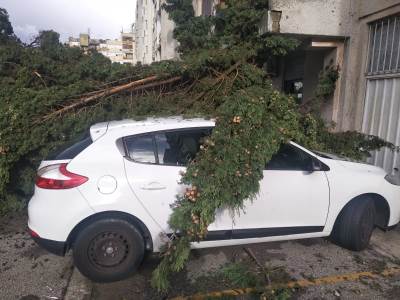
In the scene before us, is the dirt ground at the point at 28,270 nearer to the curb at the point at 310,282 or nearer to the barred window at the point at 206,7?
the curb at the point at 310,282

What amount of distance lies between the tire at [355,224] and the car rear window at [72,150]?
9.72ft

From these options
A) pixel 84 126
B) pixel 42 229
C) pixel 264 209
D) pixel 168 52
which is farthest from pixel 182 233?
pixel 168 52

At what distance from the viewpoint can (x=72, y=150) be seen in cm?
355

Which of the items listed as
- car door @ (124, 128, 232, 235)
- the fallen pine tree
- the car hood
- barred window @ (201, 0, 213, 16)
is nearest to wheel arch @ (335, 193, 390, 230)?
the car hood

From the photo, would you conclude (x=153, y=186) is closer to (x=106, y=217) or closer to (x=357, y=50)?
(x=106, y=217)

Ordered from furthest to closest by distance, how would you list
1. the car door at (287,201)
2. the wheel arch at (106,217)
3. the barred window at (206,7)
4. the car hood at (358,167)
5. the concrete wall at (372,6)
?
the barred window at (206,7) → the concrete wall at (372,6) → the car hood at (358,167) → the car door at (287,201) → the wheel arch at (106,217)

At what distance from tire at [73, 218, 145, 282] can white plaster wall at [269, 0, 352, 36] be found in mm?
5020

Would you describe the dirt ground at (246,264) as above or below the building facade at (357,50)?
below

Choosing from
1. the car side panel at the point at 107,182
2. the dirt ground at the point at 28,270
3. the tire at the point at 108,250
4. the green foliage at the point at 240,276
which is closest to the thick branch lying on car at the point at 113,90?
the dirt ground at the point at 28,270

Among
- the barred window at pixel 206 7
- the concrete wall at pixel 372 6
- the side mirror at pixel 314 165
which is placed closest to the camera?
the side mirror at pixel 314 165

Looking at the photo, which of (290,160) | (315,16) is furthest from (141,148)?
(315,16)

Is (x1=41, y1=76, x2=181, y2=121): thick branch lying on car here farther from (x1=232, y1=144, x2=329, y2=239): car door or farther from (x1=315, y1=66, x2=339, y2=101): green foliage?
(x1=315, y1=66, x2=339, y2=101): green foliage

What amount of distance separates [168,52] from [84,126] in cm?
1403

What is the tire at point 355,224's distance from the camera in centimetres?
404
